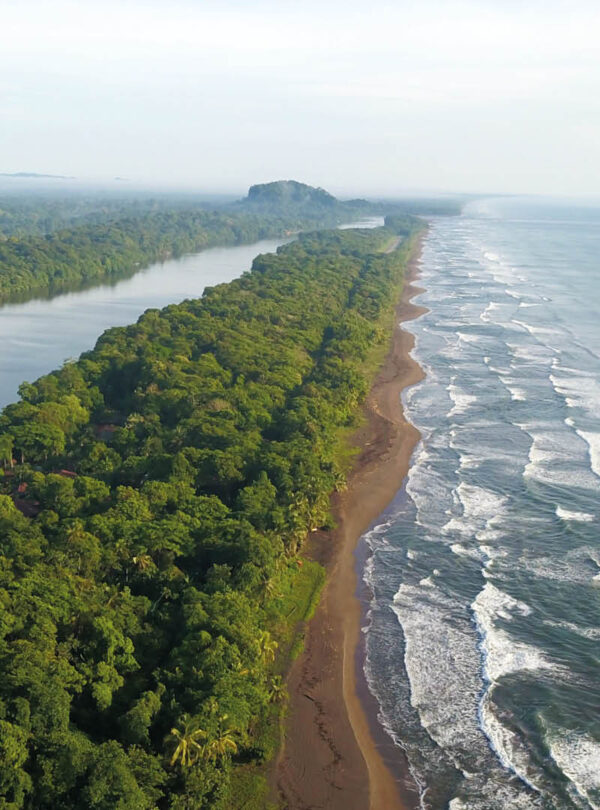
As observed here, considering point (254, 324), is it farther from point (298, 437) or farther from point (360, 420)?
point (298, 437)

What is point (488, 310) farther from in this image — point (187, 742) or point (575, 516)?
point (187, 742)

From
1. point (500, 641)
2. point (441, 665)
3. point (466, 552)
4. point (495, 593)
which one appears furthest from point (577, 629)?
point (466, 552)

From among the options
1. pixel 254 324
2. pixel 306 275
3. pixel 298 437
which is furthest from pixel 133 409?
pixel 306 275

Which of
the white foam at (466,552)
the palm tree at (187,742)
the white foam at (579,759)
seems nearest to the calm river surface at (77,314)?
the white foam at (466,552)

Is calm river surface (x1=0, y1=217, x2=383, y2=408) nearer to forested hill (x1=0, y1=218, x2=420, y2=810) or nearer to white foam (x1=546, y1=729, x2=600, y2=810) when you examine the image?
forested hill (x1=0, y1=218, x2=420, y2=810)

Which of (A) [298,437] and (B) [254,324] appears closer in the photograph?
(A) [298,437]

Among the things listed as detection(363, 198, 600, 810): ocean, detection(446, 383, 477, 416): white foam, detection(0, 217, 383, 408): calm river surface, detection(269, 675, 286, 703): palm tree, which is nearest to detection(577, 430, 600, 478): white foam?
detection(363, 198, 600, 810): ocean
